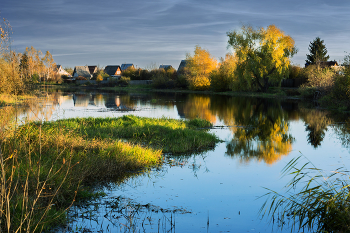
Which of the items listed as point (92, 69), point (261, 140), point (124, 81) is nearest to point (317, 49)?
point (124, 81)

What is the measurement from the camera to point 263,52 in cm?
4091

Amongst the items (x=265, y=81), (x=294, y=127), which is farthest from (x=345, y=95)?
(x=265, y=81)

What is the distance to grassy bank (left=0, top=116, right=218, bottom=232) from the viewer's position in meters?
3.86

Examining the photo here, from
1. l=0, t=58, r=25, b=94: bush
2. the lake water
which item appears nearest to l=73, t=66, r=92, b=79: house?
l=0, t=58, r=25, b=94: bush

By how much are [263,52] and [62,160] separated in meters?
37.8

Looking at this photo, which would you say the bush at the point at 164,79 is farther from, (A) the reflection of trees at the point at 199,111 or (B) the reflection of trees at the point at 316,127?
(B) the reflection of trees at the point at 316,127

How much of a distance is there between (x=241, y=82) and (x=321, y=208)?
40.5 metres

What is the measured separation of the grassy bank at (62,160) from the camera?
3861 millimetres

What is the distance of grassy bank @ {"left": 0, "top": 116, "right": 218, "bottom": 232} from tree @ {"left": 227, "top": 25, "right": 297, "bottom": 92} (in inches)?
1209

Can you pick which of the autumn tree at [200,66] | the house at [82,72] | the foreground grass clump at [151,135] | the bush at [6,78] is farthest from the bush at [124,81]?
the foreground grass clump at [151,135]

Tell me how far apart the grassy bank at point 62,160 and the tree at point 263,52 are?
101 feet

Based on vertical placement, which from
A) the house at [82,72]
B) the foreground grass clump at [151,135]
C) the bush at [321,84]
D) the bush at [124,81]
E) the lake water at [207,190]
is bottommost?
the lake water at [207,190]

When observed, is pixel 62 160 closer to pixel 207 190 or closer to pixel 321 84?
pixel 207 190

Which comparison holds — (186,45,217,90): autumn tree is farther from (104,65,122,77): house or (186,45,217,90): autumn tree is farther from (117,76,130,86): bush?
(104,65,122,77): house
